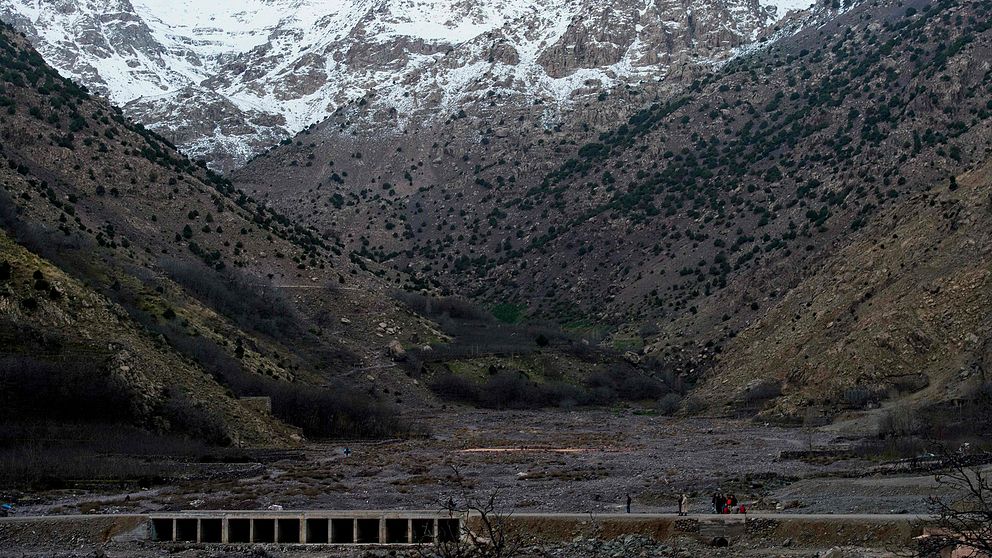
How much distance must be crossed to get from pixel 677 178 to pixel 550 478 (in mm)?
80367

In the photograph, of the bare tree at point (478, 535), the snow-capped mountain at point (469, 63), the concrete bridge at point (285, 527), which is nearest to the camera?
the bare tree at point (478, 535)

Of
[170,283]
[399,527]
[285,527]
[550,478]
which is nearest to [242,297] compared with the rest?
[170,283]

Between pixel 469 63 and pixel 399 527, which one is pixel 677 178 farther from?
pixel 399 527

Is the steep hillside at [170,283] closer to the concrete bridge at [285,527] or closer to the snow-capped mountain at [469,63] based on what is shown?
the concrete bridge at [285,527]

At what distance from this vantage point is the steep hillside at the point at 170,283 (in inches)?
2197

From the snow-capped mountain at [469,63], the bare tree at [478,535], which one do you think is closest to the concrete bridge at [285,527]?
the bare tree at [478,535]

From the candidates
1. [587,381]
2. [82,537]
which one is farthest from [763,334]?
[82,537]

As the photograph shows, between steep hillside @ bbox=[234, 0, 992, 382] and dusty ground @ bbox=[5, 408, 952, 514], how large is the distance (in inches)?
1086

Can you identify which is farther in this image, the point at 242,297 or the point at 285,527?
the point at 242,297

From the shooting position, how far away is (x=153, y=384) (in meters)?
54.6

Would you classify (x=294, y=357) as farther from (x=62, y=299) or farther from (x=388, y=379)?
(x=62, y=299)

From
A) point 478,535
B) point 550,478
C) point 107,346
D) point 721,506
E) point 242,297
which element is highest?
point 242,297

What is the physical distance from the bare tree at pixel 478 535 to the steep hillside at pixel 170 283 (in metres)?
23.1

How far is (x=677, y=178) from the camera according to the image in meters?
123
